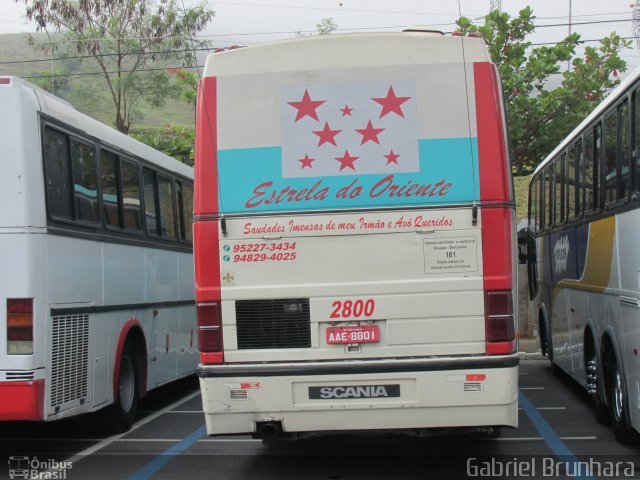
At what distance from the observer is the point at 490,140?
648cm

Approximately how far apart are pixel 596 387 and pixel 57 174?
19.5 ft

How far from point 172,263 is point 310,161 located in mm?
5324

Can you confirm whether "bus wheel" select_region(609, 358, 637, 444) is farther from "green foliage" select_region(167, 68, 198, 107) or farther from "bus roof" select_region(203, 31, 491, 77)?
"green foliage" select_region(167, 68, 198, 107)

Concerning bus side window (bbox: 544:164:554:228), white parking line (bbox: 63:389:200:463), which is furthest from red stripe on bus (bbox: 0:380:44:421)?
bus side window (bbox: 544:164:554:228)

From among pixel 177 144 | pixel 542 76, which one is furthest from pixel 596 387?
pixel 177 144

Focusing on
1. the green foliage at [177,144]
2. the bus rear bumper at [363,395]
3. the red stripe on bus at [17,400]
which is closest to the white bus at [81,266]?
the red stripe on bus at [17,400]

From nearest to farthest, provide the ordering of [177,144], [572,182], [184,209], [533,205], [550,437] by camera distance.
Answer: [550,437] < [572,182] < [184,209] < [533,205] < [177,144]

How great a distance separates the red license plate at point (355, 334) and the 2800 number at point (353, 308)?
0.30 feet

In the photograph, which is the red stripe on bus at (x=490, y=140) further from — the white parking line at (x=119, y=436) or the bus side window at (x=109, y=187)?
the white parking line at (x=119, y=436)

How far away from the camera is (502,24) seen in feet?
69.5

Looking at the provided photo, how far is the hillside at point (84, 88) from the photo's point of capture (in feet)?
128

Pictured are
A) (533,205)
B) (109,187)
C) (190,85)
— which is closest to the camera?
(109,187)

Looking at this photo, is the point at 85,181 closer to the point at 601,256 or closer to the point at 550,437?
the point at 601,256

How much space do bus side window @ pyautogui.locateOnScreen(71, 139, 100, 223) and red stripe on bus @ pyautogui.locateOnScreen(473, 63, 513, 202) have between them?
152 inches
